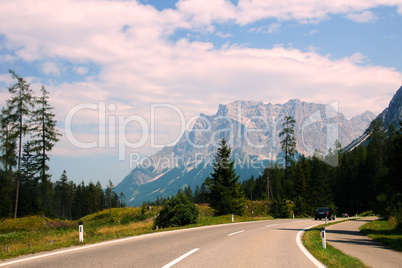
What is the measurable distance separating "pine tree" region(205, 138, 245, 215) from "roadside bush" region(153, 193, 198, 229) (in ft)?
60.6

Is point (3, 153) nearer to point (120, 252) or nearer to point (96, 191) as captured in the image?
point (120, 252)

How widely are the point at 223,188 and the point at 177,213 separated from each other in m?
21.0

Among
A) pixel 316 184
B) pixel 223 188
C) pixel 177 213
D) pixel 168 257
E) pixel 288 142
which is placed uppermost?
pixel 288 142

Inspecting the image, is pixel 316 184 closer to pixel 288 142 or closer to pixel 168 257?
pixel 288 142

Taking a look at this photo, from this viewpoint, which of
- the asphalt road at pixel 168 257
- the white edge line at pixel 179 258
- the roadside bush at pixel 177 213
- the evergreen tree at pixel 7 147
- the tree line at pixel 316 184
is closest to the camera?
the white edge line at pixel 179 258

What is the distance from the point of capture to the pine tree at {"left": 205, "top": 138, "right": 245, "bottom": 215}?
46812 millimetres

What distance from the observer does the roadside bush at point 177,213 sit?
27.6 meters

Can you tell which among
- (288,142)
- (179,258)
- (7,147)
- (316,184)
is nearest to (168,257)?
(179,258)

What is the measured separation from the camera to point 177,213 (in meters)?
27.8

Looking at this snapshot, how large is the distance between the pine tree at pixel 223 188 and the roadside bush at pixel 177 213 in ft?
60.6

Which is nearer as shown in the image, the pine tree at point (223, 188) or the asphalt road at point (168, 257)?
the asphalt road at point (168, 257)

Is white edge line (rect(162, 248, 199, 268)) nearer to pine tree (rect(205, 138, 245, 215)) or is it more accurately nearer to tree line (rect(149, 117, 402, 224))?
tree line (rect(149, 117, 402, 224))

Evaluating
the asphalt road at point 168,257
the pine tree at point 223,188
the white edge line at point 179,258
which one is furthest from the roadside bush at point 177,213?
the pine tree at point 223,188

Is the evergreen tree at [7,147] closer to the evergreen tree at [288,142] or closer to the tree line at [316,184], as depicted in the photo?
the tree line at [316,184]
